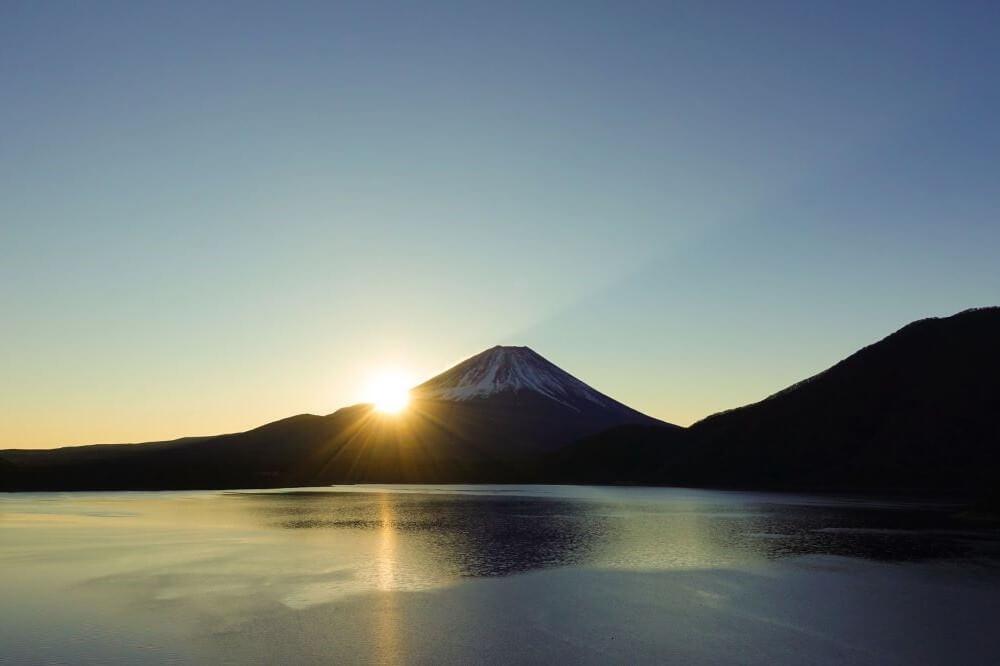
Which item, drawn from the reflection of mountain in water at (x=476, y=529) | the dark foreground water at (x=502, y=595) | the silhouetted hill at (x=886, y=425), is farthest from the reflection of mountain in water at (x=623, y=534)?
the silhouetted hill at (x=886, y=425)

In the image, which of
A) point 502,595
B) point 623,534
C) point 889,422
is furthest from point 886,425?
point 502,595

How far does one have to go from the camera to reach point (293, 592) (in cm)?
3547

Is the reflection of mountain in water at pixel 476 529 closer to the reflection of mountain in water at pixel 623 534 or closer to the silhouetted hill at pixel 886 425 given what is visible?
the reflection of mountain in water at pixel 623 534

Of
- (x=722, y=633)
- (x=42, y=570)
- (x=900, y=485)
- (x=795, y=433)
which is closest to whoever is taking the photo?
(x=722, y=633)

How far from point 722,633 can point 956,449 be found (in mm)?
137471

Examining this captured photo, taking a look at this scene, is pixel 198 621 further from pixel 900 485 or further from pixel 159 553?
pixel 900 485

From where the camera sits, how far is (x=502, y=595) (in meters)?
35.1

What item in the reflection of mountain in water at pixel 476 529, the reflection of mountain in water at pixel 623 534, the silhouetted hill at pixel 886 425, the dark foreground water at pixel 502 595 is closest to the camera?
the dark foreground water at pixel 502 595

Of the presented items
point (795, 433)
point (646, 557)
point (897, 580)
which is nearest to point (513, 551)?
point (646, 557)

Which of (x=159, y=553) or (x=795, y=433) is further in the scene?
(x=795, y=433)

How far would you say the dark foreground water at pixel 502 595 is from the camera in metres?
25.1

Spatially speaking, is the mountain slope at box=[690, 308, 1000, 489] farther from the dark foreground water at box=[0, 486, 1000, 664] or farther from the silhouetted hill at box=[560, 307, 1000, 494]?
the dark foreground water at box=[0, 486, 1000, 664]

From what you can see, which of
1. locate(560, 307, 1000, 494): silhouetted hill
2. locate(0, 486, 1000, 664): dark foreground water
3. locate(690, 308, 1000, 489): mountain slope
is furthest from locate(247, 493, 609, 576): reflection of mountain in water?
locate(690, 308, 1000, 489): mountain slope

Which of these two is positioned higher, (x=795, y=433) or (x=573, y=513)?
(x=795, y=433)
